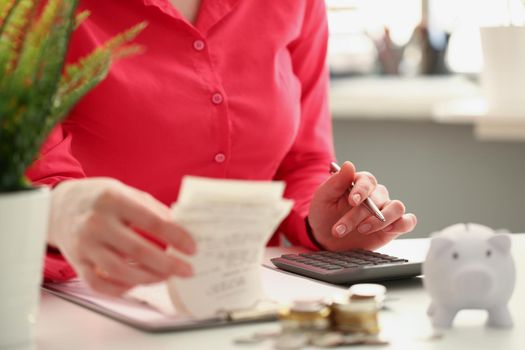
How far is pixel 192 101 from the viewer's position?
145cm

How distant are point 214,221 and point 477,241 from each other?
234 mm

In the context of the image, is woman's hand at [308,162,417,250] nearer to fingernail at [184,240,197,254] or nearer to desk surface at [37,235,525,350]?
desk surface at [37,235,525,350]

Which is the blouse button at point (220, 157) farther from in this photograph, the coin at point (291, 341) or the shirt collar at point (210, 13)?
the coin at point (291, 341)

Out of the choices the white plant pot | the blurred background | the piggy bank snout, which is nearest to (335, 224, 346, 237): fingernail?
the piggy bank snout

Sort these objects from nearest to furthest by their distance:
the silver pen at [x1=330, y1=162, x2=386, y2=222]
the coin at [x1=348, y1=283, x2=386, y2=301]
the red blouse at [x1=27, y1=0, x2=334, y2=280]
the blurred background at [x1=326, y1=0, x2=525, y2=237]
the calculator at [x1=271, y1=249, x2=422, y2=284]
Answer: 1. the coin at [x1=348, y1=283, x2=386, y2=301]
2. the calculator at [x1=271, y1=249, x2=422, y2=284]
3. the silver pen at [x1=330, y1=162, x2=386, y2=222]
4. the red blouse at [x1=27, y1=0, x2=334, y2=280]
5. the blurred background at [x1=326, y1=0, x2=525, y2=237]

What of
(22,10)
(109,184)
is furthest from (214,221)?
(22,10)

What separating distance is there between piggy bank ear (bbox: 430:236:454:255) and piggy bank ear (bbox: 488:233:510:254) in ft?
0.12

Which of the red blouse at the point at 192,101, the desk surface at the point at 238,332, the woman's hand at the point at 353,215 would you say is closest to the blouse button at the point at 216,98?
the red blouse at the point at 192,101

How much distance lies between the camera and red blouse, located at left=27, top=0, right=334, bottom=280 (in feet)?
4.64

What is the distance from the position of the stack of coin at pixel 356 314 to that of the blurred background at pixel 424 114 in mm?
2611

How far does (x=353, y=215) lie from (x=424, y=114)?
2433mm

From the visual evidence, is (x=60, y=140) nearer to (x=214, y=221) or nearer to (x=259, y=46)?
(x=259, y=46)

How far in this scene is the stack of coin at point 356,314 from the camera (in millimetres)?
880

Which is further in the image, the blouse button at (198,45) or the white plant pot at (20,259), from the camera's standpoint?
the blouse button at (198,45)
